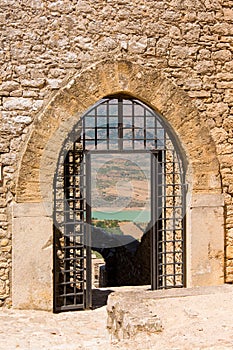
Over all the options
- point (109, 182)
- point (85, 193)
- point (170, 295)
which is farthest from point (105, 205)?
point (170, 295)

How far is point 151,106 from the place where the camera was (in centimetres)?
667

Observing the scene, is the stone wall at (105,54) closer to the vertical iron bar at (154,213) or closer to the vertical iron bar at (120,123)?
the vertical iron bar at (120,123)

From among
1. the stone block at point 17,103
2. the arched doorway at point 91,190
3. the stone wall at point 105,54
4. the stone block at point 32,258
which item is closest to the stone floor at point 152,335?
the stone block at point 32,258

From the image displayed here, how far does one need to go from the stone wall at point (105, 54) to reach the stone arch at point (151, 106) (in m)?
0.12

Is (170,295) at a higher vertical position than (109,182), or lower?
lower

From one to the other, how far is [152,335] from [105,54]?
12.2 feet

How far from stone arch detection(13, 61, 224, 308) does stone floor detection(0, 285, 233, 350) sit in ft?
1.68

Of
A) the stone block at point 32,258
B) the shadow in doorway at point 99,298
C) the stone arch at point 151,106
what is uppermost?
the stone arch at point 151,106

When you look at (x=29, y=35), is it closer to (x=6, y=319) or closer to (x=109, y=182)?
(x=6, y=319)

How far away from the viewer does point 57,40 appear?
6414 mm

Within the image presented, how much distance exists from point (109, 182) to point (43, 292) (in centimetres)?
1143

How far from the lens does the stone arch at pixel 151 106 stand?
6301 mm

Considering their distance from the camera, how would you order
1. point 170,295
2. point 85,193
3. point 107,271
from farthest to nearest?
point 107,271, point 85,193, point 170,295

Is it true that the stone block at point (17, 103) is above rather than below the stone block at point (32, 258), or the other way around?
above
